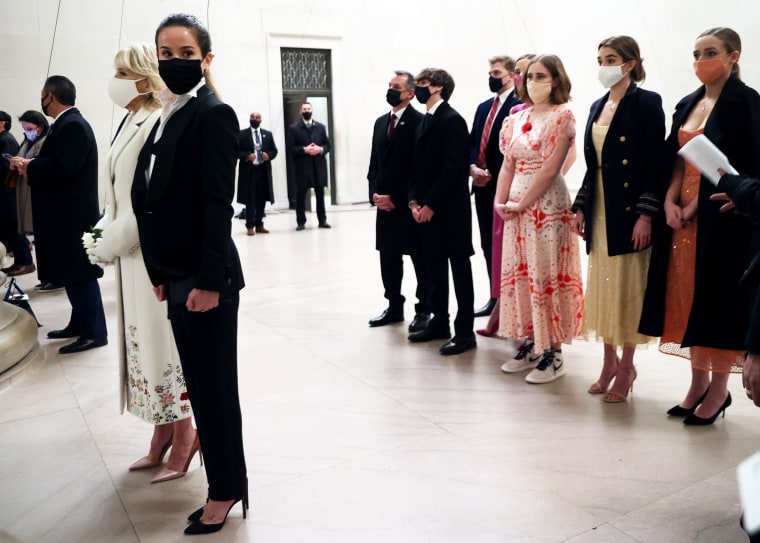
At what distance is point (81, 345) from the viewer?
17.4 feet

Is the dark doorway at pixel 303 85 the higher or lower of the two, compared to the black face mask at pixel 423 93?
higher

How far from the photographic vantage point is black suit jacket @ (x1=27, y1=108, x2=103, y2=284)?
5051 millimetres

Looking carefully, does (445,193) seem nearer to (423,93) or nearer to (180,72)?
(423,93)

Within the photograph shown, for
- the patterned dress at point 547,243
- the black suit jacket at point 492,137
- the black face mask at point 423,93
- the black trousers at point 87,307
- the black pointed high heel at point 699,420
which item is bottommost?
the black pointed high heel at point 699,420

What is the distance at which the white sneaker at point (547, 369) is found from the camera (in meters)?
4.36

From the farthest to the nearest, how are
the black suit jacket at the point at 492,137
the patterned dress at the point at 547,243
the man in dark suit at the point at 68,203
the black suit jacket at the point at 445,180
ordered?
the black suit jacket at the point at 492,137 → the man in dark suit at the point at 68,203 → the black suit jacket at the point at 445,180 → the patterned dress at the point at 547,243

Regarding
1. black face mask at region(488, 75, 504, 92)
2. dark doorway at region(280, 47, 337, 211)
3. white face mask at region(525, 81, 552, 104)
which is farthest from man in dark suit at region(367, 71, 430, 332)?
dark doorway at region(280, 47, 337, 211)

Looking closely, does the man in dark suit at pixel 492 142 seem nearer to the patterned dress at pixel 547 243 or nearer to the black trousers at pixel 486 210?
the black trousers at pixel 486 210

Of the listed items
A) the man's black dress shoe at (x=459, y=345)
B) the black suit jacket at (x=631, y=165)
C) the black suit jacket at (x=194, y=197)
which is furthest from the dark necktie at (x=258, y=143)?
the black suit jacket at (x=194, y=197)

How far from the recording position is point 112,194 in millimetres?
3229

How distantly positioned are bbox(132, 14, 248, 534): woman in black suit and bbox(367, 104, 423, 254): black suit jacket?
2827 millimetres

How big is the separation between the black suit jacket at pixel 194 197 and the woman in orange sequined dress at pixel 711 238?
215 cm

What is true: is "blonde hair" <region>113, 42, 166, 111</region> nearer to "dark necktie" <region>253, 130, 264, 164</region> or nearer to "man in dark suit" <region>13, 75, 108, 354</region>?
"man in dark suit" <region>13, 75, 108, 354</region>

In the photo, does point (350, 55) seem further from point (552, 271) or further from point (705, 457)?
point (705, 457)
